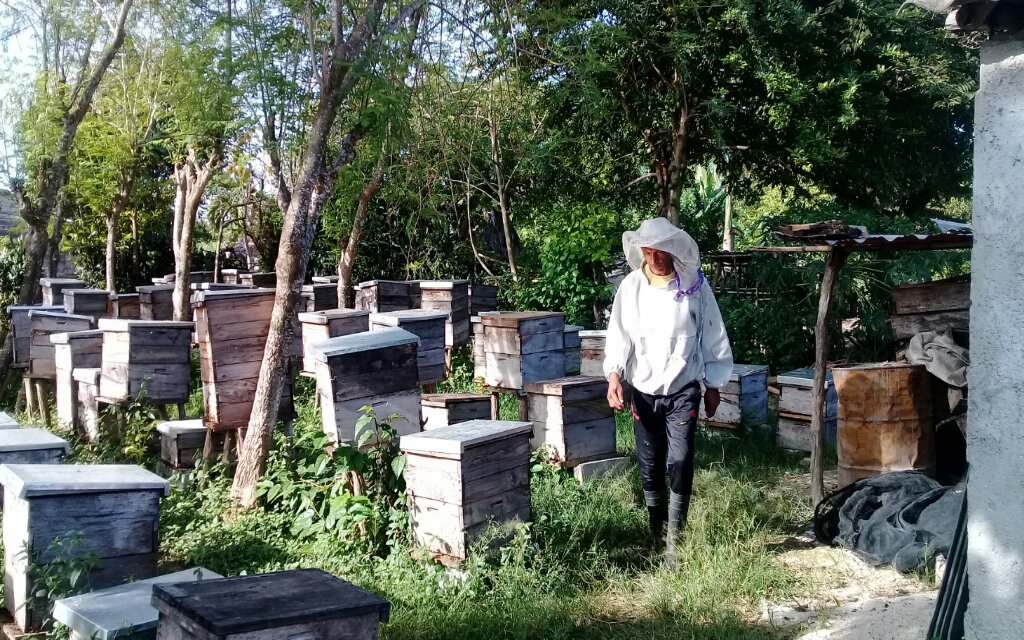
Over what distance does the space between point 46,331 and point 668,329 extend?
6.03 m

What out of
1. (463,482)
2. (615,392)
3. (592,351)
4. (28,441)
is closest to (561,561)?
(463,482)

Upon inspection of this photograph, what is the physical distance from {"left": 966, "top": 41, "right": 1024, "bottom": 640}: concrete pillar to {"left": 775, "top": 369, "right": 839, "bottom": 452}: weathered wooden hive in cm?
411

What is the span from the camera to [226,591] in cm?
267

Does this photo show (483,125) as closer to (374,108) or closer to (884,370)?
(374,108)

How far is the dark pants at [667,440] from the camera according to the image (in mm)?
4309

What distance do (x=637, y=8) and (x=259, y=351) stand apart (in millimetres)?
A: 6216

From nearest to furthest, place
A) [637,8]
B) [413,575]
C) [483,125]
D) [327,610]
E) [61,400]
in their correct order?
1. [327,610]
2. [413,575]
3. [61,400]
4. [637,8]
5. [483,125]

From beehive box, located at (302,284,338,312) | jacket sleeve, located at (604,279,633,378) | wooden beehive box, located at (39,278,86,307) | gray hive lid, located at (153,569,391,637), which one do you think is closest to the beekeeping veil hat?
jacket sleeve, located at (604,279,633,378)

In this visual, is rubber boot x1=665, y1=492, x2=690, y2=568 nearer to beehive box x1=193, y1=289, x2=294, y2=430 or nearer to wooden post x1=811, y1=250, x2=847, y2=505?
A: wooden post x1=811, y1=250, x2=847, y2=505

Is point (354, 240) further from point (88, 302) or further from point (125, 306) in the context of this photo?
point (88, 302)

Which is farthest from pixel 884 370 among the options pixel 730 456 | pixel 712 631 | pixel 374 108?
pixel 374 108

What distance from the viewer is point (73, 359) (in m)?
6.87

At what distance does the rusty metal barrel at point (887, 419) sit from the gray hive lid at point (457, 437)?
2073 mm

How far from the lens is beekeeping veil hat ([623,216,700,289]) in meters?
4.32
